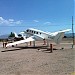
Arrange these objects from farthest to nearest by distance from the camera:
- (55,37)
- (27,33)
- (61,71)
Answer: (27,33) < (55,37) < (61,71)

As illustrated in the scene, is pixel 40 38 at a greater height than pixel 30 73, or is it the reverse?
pixel 40 38

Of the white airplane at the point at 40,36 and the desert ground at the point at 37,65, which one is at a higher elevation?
the white airplane at the point at 40,36

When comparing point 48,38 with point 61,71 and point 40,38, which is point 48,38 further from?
point 61,71

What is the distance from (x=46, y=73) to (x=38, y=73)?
424 mm

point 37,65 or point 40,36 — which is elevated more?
point 40,36

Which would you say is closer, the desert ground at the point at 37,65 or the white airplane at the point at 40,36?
the desert ground at the point at 37,65

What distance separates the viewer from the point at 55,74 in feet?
35.6

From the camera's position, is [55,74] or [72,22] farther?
[72,22]

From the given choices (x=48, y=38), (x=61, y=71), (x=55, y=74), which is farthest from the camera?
(x=48, y=38)

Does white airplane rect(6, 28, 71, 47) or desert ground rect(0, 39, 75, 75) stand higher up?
white airplane rect(6, 28, 71, 47)

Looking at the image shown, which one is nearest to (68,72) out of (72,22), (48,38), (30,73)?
(30,73)

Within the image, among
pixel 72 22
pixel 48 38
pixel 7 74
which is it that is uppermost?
pixel 72 22

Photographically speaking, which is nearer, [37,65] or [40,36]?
[37,65]

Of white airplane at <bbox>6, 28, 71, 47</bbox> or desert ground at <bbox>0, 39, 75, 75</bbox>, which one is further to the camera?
white airplane at <bbox>6, 28, 71, 47</bbox>
